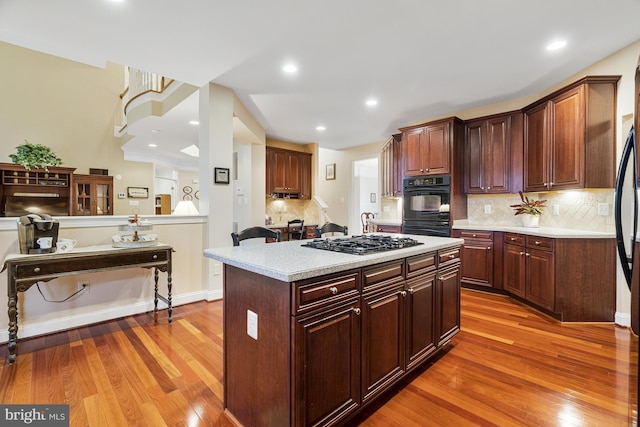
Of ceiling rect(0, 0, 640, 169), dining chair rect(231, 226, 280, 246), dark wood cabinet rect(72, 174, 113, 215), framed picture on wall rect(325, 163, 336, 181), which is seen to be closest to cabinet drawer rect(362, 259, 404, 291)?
dining chair rect(231, 226, 280, 246)

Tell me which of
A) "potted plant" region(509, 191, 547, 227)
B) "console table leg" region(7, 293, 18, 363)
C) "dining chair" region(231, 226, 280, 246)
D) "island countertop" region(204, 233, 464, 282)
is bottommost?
"console table leg" region(7, 293, 18, 363)

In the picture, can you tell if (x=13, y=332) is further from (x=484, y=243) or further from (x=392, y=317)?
(x=484, y=243)

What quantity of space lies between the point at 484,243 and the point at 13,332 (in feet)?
15.8

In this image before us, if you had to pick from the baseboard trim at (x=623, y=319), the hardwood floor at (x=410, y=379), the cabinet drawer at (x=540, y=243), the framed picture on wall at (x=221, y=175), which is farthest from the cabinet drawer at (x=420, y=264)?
the framed picture on wall at (x=221, y=175)

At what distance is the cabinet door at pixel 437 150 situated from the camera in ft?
13.7

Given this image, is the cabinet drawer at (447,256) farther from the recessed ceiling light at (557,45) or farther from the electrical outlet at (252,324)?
the recessed ceiling light at (557,45)

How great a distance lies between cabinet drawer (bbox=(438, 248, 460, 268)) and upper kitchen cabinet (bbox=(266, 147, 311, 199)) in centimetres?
432

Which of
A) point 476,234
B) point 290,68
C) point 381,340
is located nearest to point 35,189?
point 290,68

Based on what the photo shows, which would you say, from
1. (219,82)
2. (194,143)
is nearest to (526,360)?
(219,82)

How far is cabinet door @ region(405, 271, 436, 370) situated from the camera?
6.01 feet

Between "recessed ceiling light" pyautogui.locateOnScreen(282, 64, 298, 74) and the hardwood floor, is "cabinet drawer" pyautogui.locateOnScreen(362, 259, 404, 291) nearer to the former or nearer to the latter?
the hardwood floor

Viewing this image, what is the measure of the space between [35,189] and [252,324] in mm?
7911

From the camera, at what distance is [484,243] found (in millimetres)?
3809

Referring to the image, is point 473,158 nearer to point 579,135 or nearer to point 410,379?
point 579,135
